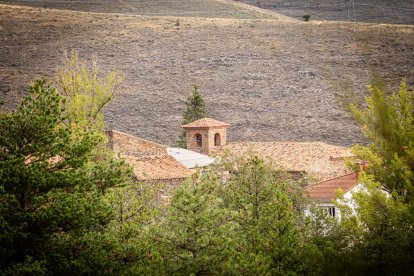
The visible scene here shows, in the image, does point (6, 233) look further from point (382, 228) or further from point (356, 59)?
point (356, 59)

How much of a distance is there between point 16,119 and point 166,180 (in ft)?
61.5

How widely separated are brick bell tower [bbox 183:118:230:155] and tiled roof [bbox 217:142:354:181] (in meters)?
3.14

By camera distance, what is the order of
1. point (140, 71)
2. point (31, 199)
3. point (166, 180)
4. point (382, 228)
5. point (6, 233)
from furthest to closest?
1. point (140, 71)
2. point (166, 180)
3. point (382, 228)
4. point (31, 199)
5. point (6, 233)

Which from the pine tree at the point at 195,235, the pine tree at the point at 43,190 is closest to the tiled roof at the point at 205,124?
the pine tree at the point at 195,235

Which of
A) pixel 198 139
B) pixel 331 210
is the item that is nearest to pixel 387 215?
pixel 331 210

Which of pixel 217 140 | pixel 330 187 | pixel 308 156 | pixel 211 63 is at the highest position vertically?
pixel 330 187

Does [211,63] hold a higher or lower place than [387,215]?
lower

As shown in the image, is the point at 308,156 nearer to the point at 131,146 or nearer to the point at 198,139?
the point at 198,139

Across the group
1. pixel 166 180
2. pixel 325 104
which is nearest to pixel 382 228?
pixel 166 180

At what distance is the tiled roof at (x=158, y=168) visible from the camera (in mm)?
32616

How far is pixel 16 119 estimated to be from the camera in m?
13.9

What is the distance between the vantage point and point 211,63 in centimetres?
8031

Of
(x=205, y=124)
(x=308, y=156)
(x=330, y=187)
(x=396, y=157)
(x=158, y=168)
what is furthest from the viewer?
(x=205, y=124)

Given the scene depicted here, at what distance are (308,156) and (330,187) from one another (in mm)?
10785
